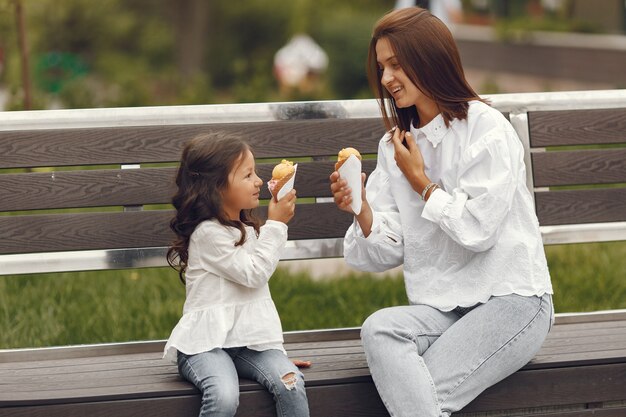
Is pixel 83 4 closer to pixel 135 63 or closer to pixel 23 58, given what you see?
pixel 135 63

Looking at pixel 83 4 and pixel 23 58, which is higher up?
pixel 23 58

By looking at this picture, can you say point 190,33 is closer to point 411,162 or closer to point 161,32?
point 161,32

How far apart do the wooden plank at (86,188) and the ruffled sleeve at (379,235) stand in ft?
1.71

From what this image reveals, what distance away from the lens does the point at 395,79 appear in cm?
378

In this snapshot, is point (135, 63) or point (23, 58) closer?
point (23, 58)

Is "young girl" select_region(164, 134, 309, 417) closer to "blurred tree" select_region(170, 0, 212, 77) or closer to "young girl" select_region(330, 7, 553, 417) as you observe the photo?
"young girl" select_region(330, 7, 553, 417)

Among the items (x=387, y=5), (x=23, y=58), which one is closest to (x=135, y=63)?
(x=387, y=5)

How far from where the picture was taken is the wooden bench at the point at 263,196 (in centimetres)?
365

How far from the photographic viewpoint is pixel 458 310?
379 centimetres

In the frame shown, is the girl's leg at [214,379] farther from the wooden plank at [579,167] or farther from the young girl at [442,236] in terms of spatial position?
the wooden plank at [579,167]

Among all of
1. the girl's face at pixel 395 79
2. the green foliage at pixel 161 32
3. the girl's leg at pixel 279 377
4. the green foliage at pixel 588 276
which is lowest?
the green foliage at pixel 161 32

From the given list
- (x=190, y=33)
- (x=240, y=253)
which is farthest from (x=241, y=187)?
(x=190, y=33)

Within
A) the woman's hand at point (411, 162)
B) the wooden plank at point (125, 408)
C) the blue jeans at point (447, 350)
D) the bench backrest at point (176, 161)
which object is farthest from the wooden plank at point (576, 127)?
the wooden plank at point (125, 408)

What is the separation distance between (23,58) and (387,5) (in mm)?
27756
